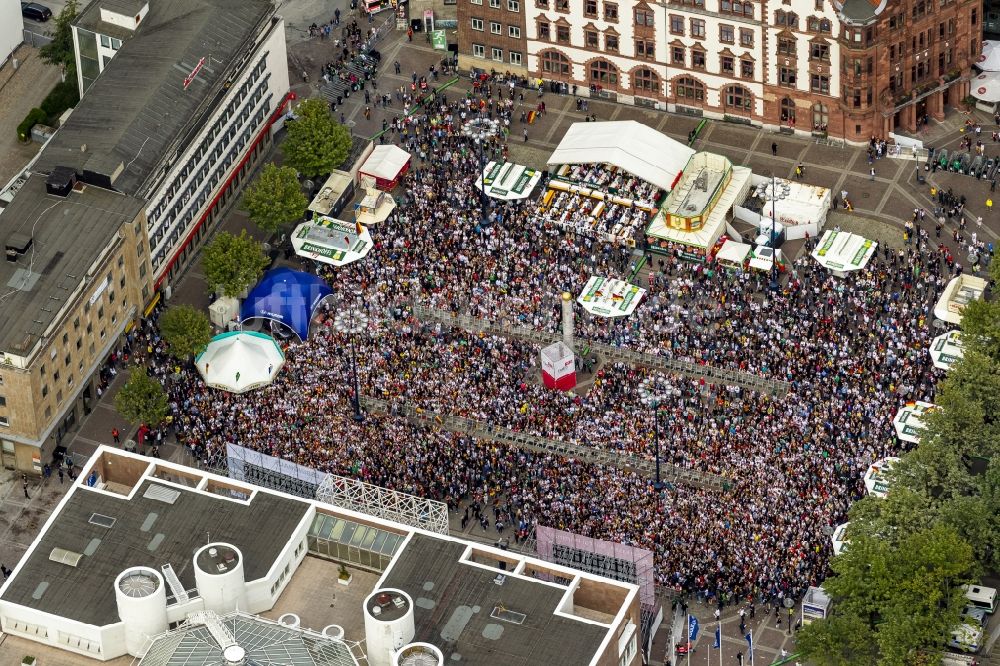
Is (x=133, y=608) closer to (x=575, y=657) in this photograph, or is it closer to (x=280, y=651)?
(x=280, y=651)

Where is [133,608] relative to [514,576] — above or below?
below

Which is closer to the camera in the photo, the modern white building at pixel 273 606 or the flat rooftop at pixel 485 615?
the modern white building at pixel 273 606

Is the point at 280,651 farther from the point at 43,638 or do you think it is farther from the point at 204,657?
the point at 43,638

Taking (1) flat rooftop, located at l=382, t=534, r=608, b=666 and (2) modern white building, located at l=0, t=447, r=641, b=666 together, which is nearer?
(2) modern white building, located at l=0, t=447, r=641, b=666

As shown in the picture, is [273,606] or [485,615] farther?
[273,606]

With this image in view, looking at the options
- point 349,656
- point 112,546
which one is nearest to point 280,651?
point 349,656

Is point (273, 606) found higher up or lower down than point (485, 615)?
lower down

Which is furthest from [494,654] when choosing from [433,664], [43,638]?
[43,638]
